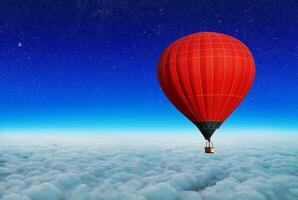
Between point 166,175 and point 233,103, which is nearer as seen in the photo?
point 233,103

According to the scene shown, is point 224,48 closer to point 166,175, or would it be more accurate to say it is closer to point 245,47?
point 245,47

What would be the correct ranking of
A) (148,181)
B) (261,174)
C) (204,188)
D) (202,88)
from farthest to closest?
(261,174) → (148,181) → (204,188) → (202,88)

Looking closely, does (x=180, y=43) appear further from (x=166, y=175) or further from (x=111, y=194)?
(x=166, y=175)

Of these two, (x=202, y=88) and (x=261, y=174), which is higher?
(x=202, y=88)

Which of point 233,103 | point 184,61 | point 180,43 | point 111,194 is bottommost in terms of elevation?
point 111,194

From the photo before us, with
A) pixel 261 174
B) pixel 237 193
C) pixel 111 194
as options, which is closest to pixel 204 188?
pixel 237 193

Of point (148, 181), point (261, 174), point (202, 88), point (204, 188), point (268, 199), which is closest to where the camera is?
point (202, 88)
